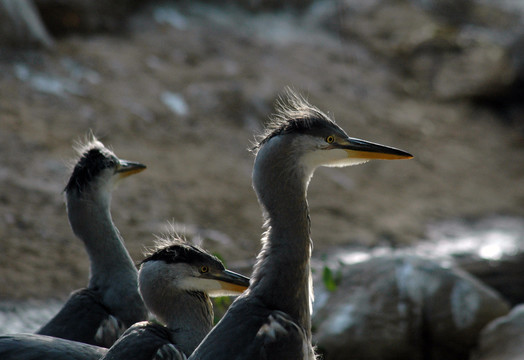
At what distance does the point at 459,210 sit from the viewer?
38.5 feet

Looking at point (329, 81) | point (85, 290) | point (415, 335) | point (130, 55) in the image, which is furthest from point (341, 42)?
point (85, 290)

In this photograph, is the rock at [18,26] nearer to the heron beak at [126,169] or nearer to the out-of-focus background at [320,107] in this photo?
the out-of-focus background at [320,107]

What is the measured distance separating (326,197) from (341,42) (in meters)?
5.78

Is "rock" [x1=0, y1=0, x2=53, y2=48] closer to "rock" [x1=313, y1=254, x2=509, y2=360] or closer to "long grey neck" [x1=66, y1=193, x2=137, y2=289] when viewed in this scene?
"rock" [x1=313, y1=254, x2=509, y2=360]

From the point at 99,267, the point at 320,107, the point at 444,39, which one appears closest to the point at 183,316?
the point at 99,267

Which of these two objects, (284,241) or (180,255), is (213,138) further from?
(284,241)

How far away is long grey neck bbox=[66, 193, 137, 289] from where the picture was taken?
5301mm

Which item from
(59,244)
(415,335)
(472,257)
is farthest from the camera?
(472,257)

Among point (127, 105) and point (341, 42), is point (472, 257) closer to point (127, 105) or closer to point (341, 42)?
point (127, 105)

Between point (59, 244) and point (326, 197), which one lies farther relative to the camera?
point (326, 197)

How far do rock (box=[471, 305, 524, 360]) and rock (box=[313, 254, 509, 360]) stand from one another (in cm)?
16

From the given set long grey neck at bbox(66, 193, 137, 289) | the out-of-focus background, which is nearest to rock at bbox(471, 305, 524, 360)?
the out-of-focus background

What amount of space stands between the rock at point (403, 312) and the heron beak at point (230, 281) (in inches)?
92.7

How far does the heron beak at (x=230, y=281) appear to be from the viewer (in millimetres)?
4465
